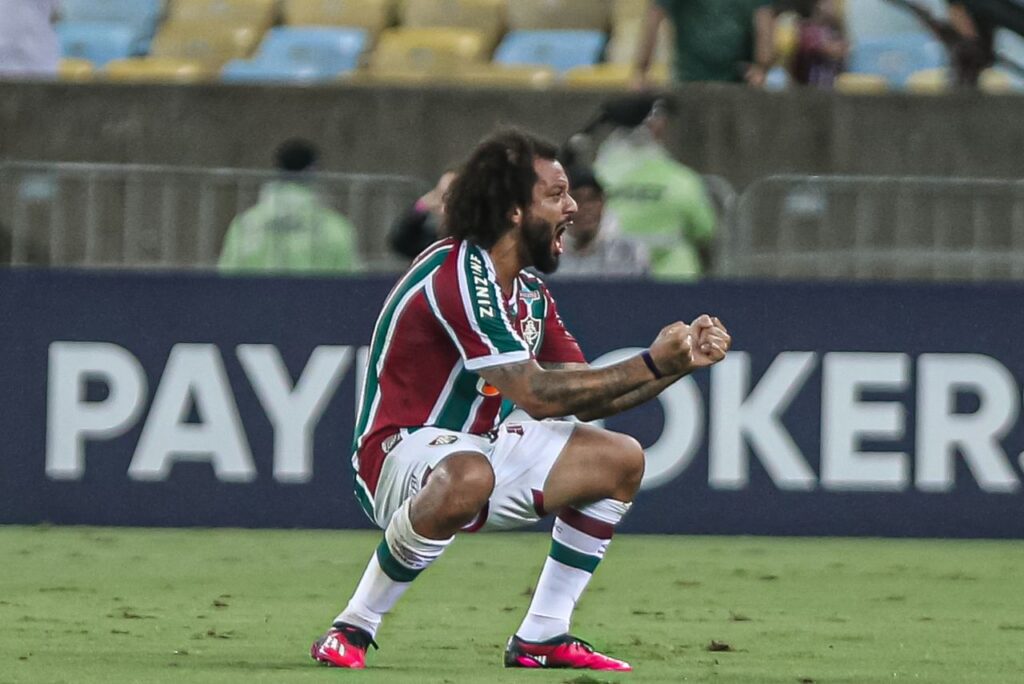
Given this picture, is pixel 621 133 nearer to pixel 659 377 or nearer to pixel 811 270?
pixel 811 270

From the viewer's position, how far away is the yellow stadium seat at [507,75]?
1557 centimetres

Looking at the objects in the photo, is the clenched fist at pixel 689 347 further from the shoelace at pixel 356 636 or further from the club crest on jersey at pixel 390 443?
the shoelace at pixel 356 636

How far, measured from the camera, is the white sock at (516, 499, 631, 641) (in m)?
7.12

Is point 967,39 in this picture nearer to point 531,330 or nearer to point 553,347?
point 553,347

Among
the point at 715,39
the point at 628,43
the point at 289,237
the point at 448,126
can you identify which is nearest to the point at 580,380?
the point at 289,237

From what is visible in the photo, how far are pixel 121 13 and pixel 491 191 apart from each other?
40.3ft

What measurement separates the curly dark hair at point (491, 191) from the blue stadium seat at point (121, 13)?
461 inches

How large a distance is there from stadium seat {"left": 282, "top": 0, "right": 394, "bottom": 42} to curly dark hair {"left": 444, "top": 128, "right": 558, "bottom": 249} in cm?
1058

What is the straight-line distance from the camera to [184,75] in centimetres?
1712

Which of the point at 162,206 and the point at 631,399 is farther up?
the point at 631,399

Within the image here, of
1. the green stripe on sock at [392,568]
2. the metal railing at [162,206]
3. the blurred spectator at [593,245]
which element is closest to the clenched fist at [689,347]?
the green stripe on sock at [392,568]

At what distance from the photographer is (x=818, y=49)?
49.4 feet

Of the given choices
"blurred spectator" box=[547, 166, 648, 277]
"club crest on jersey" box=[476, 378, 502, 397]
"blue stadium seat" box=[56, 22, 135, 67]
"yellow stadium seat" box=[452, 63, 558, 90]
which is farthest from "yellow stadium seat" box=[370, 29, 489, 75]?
"club crest on jersey" box=[476, 378, 502, 397]

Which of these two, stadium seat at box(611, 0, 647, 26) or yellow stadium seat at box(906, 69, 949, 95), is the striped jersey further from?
stadium seat at box(611, 0, 647, 26)
